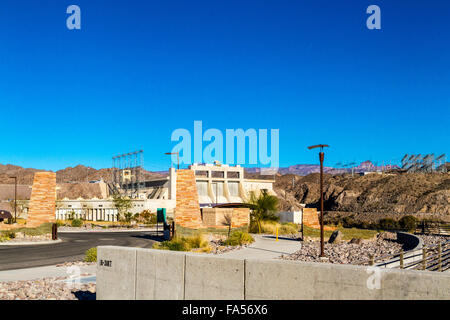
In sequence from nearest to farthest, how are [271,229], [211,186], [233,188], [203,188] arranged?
[271,229] → [203,188] → [211,186] → [233,188]

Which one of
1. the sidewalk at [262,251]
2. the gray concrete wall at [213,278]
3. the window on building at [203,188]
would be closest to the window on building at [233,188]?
the window on building at [203,188]

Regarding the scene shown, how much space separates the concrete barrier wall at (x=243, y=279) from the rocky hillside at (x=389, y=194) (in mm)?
88980

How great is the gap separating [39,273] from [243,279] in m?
10.7

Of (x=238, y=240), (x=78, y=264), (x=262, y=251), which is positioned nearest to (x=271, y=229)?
(x=238, y=240)

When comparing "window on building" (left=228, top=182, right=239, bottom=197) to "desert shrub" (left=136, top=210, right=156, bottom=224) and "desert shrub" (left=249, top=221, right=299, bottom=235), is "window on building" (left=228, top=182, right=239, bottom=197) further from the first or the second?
"desert shrub" (left=249, top=221, right=299, bottom=235)

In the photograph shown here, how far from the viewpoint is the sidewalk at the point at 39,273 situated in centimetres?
1402

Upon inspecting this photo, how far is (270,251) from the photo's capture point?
74.1 feet

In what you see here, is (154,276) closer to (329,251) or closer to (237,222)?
(329,251)

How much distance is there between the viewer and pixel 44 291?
1137 centimetres

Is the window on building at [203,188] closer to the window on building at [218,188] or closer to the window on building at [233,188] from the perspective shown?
the window on building at [218,188]

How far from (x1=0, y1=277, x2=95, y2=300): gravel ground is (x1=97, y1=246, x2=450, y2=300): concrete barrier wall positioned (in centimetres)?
193

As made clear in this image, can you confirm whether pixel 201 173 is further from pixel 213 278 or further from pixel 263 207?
pixel 213 278

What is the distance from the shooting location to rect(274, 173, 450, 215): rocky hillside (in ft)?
303

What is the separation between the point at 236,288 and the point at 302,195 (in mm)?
159111
